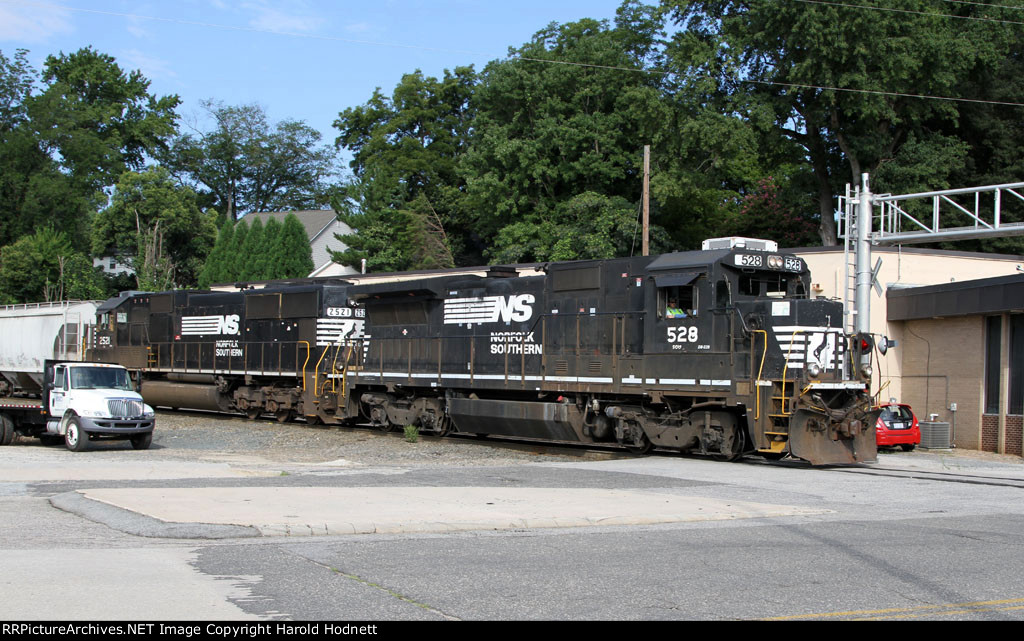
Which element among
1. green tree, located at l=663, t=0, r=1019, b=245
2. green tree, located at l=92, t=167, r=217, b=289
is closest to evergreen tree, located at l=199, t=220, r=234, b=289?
green tree, located at l=92, t=167, r=217, b=289

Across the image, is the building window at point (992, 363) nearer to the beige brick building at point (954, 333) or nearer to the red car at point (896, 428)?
the beige brick building at point (954, 333)

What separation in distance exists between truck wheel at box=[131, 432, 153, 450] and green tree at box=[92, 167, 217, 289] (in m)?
45.7

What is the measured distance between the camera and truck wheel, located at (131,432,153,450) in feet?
66.2

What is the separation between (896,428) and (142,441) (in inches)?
686

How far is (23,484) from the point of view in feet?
45.5

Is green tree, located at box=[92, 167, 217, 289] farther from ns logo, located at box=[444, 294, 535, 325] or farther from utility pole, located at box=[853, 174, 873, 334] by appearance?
utility pole, located at box=[853, 174, 873, 334]

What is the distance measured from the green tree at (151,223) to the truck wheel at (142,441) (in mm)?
45744

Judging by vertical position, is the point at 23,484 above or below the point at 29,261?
below

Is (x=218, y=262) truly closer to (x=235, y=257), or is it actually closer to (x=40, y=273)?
(x=235, y=257)

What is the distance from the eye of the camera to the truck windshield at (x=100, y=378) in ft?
66.0

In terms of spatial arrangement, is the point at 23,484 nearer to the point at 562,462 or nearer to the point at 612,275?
the point at 562,462

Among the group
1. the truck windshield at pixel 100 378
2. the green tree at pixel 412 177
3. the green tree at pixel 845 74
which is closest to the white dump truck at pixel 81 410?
the truck windshield at pixel 100 378

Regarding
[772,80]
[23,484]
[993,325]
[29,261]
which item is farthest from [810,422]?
[29,261]
